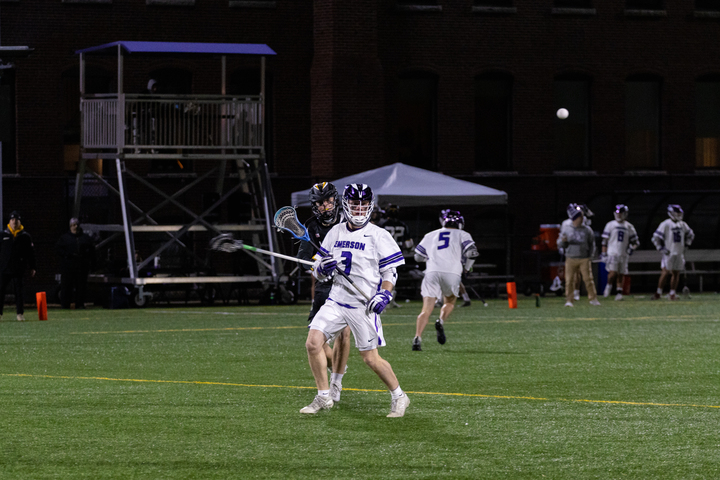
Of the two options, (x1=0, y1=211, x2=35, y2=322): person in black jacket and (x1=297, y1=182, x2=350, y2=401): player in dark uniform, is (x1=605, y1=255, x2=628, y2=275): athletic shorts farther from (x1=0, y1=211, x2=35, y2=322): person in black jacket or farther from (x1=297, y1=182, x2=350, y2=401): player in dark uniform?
(x1=297, y1=182, x2=350, y2=401): player in dark uniform

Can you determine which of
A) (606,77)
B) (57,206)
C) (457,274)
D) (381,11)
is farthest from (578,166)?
(457,274)

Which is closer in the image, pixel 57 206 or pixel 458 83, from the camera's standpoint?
pixel 57 206

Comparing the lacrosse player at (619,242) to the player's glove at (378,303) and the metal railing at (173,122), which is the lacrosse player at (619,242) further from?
the player's glove at (378,303)

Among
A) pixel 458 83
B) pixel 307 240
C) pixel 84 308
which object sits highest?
pixel 458 83

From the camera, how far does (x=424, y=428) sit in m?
9.26

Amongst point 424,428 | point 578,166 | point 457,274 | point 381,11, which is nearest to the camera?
point 424,428

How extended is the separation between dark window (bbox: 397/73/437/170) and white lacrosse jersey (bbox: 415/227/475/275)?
61.8 ft

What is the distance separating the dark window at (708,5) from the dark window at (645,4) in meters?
1.32

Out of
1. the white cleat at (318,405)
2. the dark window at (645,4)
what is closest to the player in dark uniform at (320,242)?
the white cleat at (318,405)

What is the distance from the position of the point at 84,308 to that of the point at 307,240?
1785 centimetres

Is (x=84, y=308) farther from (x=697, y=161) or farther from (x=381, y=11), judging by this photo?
(x=697, y=161)

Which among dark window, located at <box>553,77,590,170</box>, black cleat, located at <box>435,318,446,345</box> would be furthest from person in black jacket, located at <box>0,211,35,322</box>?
dark window, located at <box>553,77,590,170</box>

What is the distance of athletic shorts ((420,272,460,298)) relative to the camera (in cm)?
1680

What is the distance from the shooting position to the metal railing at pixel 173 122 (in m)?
28.1
